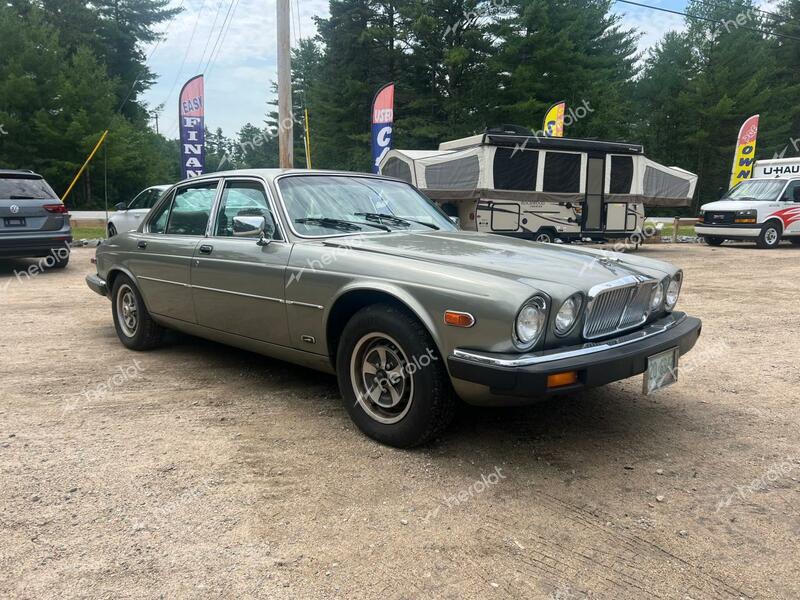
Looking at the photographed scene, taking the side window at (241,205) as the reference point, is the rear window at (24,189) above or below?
above

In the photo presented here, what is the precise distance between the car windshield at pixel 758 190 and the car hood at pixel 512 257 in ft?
51.1

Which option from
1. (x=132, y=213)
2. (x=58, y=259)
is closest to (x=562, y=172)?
(x=132, y=213)

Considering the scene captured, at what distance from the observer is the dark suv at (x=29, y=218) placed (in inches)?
377

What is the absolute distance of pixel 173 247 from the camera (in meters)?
4.64

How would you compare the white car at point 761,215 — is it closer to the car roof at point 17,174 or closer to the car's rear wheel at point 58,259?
the car's rear wheel at point 58,259

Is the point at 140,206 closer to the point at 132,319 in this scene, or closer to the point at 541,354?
the point at 132,319

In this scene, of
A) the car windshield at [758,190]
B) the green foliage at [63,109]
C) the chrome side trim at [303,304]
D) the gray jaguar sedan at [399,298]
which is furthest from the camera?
the green foliage at [63,109]

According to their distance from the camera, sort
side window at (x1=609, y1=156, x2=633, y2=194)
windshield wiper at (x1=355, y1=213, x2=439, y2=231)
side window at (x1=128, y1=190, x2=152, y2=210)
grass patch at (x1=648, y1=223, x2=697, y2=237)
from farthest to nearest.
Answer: grass patch at (x1=648, y1=223, x2=697, y2=237)
side window at (x1=609, y1=156, x2=633, y2=194)
side window at (x1=128, y1=190, x2=152, y2=210)
windshield wiper at (x1=355, y1=213, x2=439, y2=231)

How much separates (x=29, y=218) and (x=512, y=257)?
941 centimetres

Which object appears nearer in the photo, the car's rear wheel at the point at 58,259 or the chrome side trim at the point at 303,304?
the chrome side trim at the point at 303,304

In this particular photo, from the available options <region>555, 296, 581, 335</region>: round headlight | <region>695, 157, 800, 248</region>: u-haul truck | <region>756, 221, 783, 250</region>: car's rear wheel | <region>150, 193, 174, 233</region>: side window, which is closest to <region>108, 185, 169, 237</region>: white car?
<region>150, 193, 174, 233</region>: side window

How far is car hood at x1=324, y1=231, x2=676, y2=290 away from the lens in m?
3.02

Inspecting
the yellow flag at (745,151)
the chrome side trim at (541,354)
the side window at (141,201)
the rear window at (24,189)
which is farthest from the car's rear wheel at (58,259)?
the yellow flag at (745,151)

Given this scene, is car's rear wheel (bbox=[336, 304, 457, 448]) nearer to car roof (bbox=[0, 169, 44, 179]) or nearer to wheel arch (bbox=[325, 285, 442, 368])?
wheel arch (bbox=[325, 285, 442, 368])
